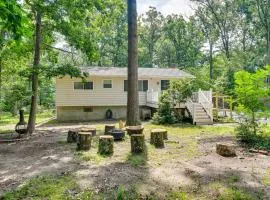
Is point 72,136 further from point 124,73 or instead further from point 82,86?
point 124,73

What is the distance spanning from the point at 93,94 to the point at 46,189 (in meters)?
16.2

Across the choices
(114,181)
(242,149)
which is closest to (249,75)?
(242,149)

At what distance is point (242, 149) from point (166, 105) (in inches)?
314

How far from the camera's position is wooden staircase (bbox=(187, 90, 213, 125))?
16.0 metres

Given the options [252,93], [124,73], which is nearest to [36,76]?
[252,93]

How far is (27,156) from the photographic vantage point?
8.86m

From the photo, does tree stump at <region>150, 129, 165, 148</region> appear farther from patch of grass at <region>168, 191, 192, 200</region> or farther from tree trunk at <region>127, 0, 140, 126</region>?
patch of grass at <region>168, 191, 192, 200</region>

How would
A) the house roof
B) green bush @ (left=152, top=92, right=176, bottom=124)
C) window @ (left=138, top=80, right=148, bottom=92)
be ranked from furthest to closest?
window @ (left=138, top=80, right=148, bottom=92) → the house roof → green bush @ (left=152, top=92, right=176, bottom=124)

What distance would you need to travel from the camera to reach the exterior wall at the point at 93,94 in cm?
2128

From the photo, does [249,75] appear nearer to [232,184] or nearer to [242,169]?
[242,169]

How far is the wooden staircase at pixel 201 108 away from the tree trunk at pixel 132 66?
4.53 metres

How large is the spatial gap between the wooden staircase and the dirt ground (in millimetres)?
6084

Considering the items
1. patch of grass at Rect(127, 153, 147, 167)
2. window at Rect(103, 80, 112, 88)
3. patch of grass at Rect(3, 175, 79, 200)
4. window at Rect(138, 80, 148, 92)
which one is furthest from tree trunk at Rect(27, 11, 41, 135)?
window at Rect(138, 80, 148, 92)

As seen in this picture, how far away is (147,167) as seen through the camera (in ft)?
23.1
